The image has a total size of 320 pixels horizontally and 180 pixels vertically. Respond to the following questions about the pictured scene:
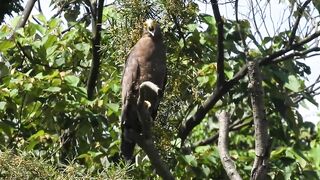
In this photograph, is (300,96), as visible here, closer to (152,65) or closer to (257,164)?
(152,65)

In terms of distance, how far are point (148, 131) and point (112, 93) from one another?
157 centimetres

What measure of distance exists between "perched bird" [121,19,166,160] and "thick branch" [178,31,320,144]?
74 cm

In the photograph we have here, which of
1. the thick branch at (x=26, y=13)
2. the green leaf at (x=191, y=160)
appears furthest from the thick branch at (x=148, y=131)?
the thick branch at (x=26, y=13)

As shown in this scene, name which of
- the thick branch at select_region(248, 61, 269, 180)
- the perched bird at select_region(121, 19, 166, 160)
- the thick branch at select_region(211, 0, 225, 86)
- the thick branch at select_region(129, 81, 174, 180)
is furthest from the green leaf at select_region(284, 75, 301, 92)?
the thick branch at select_region(248, 61, 269, 180)

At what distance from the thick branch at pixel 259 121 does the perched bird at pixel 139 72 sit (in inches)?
32.1

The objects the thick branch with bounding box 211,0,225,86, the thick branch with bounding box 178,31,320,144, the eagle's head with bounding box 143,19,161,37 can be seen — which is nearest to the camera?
the eagle's head with bounding box 143,19,161,37

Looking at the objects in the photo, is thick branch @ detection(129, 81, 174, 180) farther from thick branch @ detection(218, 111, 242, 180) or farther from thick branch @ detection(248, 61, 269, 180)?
thick branch @ detection(248, 61, 269, 180)

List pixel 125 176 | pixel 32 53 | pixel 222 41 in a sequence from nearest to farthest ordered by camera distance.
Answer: pixel 125 176, pixel 222 41, pixel 32 53

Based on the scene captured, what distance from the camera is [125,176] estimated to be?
3857mm

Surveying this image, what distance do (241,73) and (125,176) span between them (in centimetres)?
196

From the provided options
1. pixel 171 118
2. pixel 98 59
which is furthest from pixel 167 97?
pixel 98 59

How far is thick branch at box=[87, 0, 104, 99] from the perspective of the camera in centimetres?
589

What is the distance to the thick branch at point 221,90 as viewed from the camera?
5.59 m

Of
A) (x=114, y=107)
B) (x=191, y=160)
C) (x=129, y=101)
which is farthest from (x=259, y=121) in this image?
(x=114, y=107)
